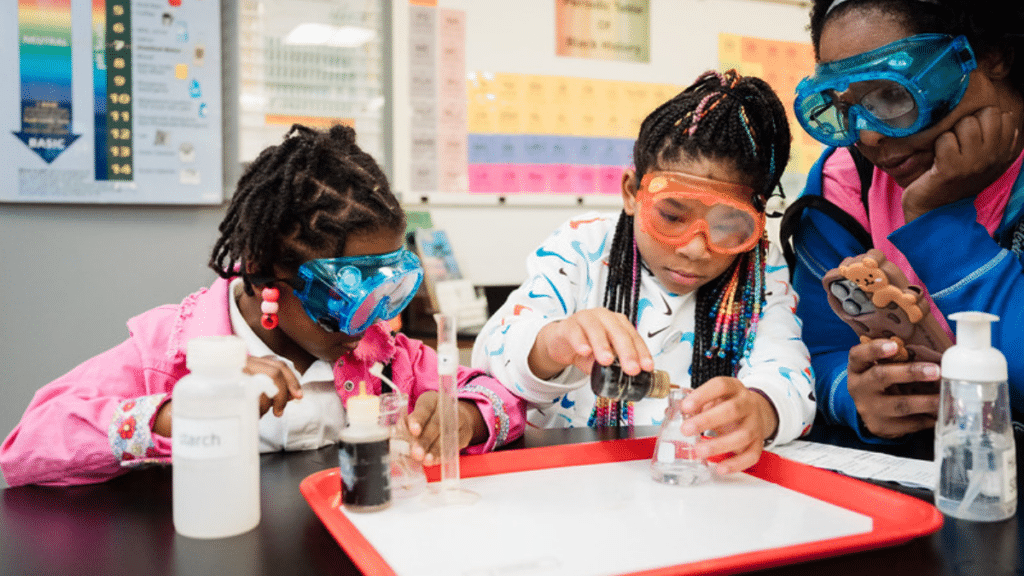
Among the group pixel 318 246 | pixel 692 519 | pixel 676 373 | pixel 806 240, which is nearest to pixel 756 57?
pixel 806 240

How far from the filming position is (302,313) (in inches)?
43.8

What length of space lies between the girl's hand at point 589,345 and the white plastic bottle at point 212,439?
408 millimetres

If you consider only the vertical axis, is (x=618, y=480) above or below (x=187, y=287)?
below

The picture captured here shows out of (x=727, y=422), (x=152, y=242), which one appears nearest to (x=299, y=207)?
(x=727, y=422)

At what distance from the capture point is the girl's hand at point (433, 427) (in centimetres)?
88

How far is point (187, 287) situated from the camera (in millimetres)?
2598

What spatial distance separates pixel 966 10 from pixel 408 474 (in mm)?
1041

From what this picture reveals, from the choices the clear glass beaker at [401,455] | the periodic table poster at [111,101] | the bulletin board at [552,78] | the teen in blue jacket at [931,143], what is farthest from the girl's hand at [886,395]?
the periodic table poster at [111,101]

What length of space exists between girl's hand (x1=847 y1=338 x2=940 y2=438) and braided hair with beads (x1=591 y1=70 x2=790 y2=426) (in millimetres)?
198

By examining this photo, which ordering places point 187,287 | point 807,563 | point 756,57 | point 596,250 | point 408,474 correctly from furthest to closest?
point 756,57, point 187,287, point 596,250, point 408,474, point 807,563

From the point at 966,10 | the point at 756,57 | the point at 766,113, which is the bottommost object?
the point at 766,113

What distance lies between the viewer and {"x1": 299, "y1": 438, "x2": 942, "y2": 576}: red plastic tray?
0.62m

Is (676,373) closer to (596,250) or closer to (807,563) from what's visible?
(596,250)

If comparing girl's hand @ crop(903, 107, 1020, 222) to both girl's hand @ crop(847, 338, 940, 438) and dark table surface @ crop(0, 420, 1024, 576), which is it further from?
dark table surface @ crop(0, 420, 1024, 576)
